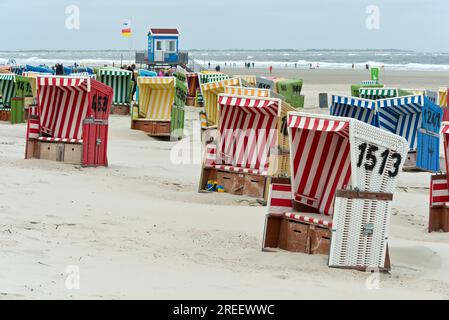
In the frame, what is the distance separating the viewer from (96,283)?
7812 millimetres

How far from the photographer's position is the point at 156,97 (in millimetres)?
27109

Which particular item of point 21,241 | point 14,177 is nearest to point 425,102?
point 14,177

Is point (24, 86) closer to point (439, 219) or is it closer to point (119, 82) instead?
point (119, 82)

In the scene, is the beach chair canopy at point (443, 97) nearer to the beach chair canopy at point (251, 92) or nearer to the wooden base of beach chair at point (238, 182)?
the beach chair canopy at point (251, 92)

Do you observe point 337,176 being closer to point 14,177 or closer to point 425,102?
point 14,177

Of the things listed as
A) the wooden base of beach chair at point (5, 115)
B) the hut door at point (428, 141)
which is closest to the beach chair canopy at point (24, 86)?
the wooden base of beach chair at point (5, 115)

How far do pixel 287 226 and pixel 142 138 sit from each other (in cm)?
1550

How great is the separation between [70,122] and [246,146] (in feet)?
13.1

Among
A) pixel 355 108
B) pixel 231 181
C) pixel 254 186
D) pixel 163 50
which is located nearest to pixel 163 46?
pixel 163 50

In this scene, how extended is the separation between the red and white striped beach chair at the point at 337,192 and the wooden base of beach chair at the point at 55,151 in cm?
722

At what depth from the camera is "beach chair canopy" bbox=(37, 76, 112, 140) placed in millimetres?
17859

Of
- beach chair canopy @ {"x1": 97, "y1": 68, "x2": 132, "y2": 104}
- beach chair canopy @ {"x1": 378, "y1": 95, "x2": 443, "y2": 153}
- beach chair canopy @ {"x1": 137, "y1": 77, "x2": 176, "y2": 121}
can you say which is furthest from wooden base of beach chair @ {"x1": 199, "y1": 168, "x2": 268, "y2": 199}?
beach chair canopy @ {"x1": 97, "y1": 68, "x2": 132, "y2": 104}

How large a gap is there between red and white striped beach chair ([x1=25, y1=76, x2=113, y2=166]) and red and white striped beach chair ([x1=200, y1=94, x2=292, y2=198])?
2.66 m

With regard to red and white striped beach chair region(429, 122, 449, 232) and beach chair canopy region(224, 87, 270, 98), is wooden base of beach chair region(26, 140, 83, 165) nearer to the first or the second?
beach chair canopy region(224, 87, 270, 98)
